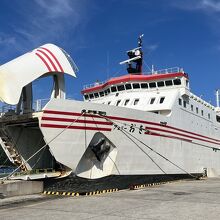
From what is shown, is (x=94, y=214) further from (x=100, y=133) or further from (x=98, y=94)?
(x=98, y=94)

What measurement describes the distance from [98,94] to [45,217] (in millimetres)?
14678

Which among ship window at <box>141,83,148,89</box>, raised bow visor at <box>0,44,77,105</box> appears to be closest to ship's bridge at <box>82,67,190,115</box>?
ship window at <box>141,83,148,89</box>

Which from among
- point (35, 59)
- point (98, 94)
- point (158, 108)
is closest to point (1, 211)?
point (35, 59)

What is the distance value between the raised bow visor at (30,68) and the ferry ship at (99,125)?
4 cm

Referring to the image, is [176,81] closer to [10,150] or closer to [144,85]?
[144,85]

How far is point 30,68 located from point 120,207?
662 cm

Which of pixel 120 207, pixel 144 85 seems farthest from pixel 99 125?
pixel 144 85

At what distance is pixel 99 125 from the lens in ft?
54.0

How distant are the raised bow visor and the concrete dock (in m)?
3.93

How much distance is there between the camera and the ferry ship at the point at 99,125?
14906 mm

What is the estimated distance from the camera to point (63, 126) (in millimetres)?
15078

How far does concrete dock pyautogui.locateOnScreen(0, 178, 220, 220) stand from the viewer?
33.5ft

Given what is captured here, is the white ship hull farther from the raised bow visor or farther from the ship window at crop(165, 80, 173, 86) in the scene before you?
the ship window at crop(165, 80, 173, 86)

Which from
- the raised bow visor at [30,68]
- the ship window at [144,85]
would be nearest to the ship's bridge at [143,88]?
the ship window at [144,85]
